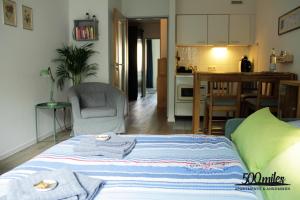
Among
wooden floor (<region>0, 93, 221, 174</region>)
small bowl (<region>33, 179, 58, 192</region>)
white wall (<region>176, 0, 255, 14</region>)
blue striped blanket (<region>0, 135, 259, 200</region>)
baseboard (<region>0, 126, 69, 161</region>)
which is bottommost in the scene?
wooden floor (<region>0, 93, 221, 174</region>)

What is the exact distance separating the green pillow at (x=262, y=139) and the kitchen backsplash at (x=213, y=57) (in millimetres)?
4373

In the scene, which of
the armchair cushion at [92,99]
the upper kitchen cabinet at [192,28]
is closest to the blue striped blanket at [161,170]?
the armchair cushion at [92,99]

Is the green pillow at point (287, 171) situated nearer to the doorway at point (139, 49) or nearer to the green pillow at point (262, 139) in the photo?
the green pillow at point (262, 139)

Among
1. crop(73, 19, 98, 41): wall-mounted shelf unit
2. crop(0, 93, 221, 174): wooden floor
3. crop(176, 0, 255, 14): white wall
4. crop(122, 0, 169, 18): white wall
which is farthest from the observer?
crop(122, 0, 169, 18): white wall

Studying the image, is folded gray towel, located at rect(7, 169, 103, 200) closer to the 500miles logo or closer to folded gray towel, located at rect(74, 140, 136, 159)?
folded gray towel, located at rect(74, 140, 136, 159)

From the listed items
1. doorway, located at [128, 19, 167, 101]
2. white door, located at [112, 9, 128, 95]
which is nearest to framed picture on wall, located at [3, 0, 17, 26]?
white door, located at [112, 9, 128, 95]

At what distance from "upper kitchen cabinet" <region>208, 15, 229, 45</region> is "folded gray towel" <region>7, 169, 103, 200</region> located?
16.5 feet

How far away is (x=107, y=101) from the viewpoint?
185 inches

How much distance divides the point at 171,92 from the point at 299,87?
315cm

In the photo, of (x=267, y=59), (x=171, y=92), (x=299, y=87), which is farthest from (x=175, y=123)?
(x=299, y=87)

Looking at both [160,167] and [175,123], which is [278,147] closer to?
[160,167]

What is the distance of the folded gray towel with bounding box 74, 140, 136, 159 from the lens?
5.68 feet

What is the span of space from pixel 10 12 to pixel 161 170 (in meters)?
3.03

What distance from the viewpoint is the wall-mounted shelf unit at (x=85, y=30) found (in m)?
5.06
